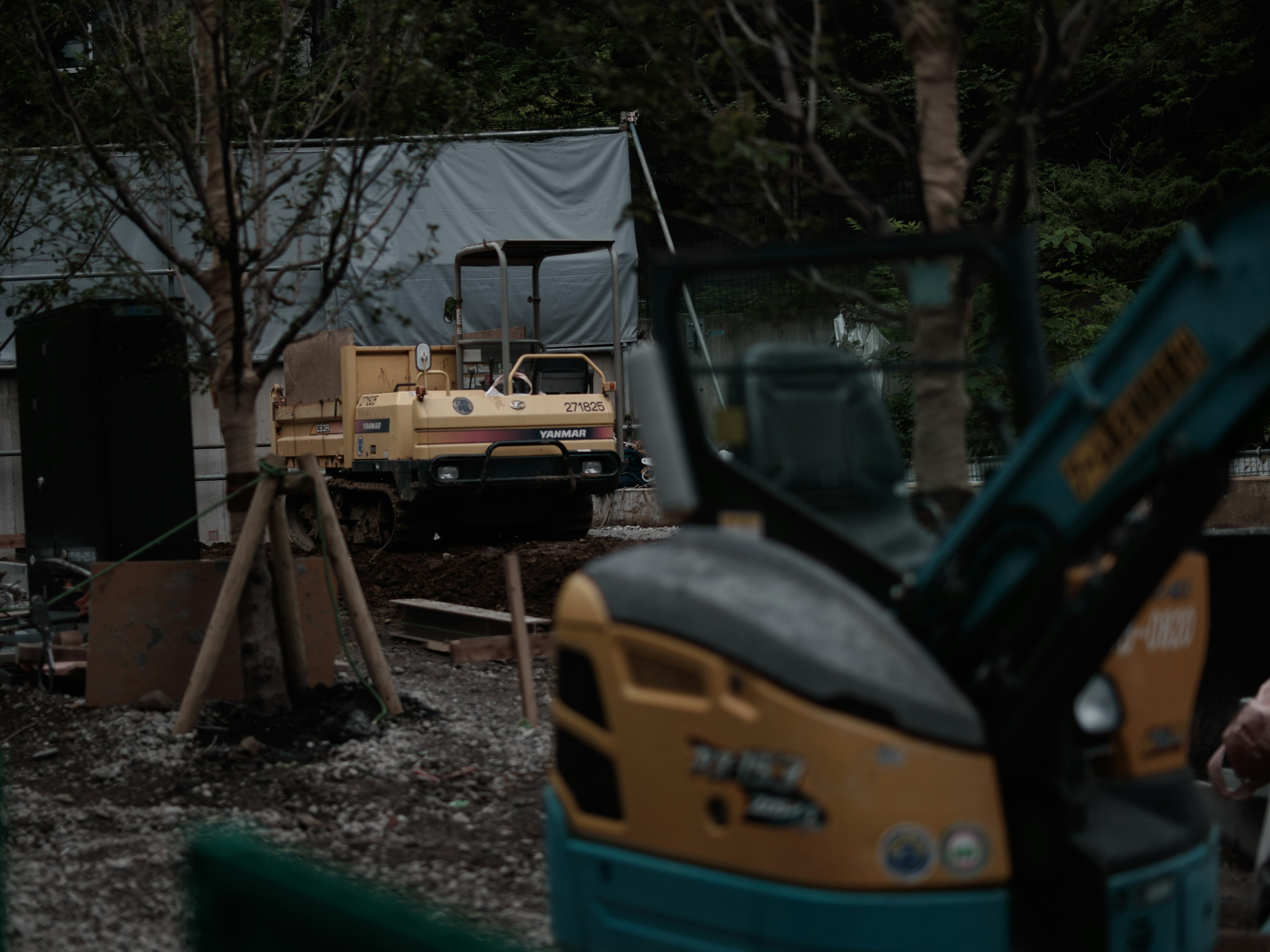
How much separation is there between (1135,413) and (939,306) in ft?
4.25

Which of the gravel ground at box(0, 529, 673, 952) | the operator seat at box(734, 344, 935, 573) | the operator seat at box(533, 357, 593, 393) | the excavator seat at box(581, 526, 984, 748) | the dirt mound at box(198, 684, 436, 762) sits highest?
the operator seat at box(533, 357, 593, 393)

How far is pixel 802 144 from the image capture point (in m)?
5.82

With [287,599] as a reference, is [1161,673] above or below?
above

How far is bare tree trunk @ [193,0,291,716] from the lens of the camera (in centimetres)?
657

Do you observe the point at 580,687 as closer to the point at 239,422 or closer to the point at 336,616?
the point at 239,422

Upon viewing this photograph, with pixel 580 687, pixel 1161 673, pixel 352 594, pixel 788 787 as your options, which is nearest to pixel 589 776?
pixel 580 687

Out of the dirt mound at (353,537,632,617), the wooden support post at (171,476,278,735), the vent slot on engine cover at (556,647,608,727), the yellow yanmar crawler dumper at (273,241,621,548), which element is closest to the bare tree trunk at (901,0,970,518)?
the vent slot on engine cover at (556,647,608,727)

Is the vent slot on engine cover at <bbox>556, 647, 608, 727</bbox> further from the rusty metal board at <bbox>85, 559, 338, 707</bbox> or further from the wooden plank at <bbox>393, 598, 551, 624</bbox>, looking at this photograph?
the wooden plank at <bbox>393, 598, 551, 624</bbox>

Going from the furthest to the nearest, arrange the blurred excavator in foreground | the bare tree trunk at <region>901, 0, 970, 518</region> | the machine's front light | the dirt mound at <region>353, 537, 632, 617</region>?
1. the dirt mound at <region>353, 537, 632, 617</region>
2. the bare tree trunk at <region>901, 0, 970, 518</region>
3. the machine's front light
4. the blurred excavator in foreground

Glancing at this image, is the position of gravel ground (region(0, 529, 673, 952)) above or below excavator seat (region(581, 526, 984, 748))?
below

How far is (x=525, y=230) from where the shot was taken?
71.6 feet

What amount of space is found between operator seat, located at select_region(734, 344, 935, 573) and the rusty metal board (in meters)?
4.40

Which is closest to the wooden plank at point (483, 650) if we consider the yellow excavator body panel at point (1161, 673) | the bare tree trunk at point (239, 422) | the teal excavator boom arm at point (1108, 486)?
the bare tree trunk at point (239, 422)

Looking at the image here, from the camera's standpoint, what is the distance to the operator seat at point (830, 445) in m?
3.22
